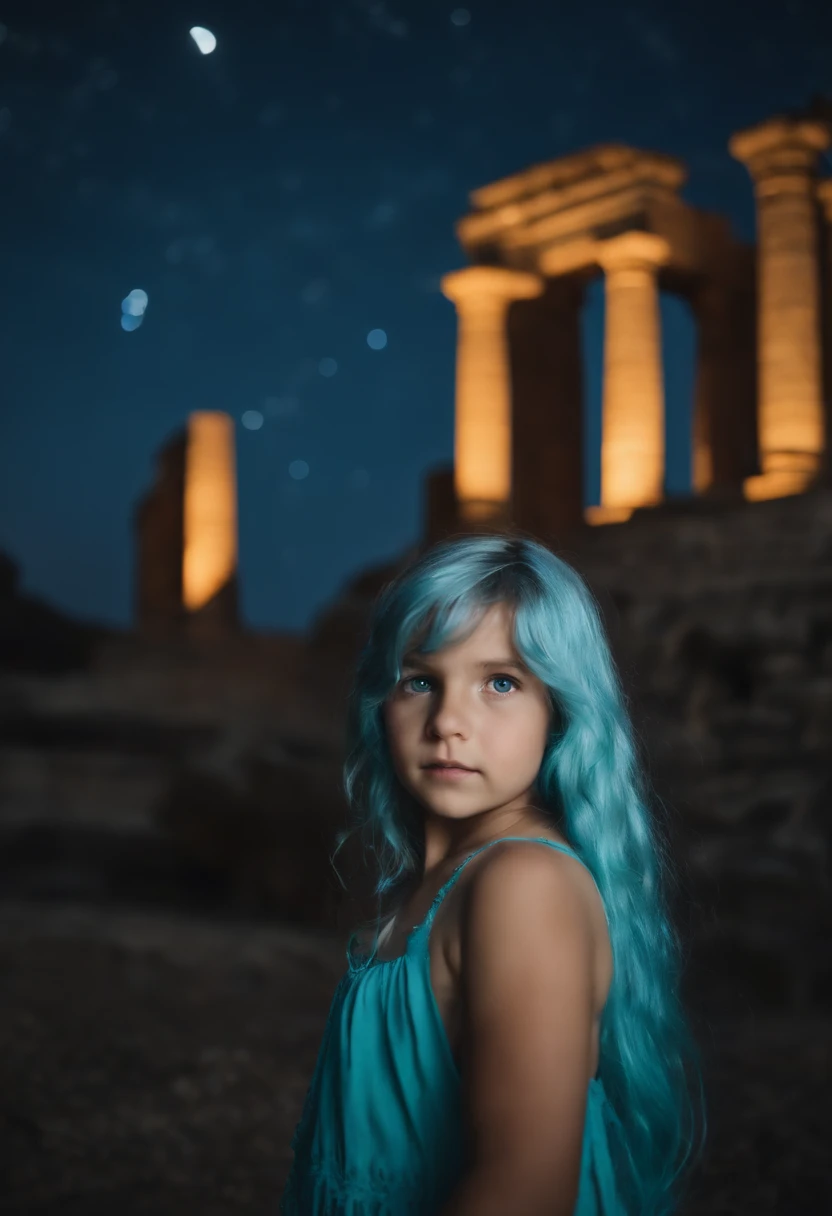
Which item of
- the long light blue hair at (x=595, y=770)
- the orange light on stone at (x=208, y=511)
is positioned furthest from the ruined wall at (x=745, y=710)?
the orange light on stone at (x=208, y=511)

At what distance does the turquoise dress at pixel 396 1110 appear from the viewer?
236 centimetres

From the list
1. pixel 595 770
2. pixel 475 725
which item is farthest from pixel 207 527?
pixel 475 725

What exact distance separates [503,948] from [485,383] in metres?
32.0

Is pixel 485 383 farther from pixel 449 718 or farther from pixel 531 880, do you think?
pixel 531 880

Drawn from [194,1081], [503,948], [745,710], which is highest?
[745,710]

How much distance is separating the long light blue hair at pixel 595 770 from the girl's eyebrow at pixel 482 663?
0.06 feet

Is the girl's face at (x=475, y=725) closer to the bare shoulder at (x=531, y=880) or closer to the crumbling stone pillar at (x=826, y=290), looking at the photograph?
the bare shoulder at (x=531, y=880)

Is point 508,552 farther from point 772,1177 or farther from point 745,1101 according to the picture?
point 745,1101

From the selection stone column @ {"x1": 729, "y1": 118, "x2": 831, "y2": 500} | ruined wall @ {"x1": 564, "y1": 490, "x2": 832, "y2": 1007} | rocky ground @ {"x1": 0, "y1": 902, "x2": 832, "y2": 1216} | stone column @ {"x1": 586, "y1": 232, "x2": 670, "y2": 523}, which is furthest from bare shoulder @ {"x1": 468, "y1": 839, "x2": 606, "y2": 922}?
stone column @ {"x1": 586, "y1": 232, "x2": 670, "y2": 523}

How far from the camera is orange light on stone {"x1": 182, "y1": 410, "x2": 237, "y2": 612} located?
39.2m

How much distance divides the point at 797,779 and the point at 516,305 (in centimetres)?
2419

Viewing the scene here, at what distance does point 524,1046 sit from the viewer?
2129 millimetres

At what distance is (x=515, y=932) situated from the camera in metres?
2.17

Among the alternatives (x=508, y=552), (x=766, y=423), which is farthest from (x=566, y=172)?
(x=508, y=552)
